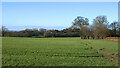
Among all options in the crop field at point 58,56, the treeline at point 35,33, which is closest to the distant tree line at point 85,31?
the treeline at point 35,33

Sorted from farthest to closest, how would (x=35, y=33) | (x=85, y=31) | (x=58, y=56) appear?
(x=35, y=33) → (x=85, y=31) → (x=58, y=56)

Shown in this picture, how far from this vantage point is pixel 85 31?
170 feet

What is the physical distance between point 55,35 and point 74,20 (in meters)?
14.5

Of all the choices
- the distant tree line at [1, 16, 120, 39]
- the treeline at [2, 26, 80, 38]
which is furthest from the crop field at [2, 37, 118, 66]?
the treeline at [2, 26, 80, 38]

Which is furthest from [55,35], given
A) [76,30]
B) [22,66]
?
[22,66]

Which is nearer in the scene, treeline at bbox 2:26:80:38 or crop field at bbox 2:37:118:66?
crop field at bbox 2:37:118:66

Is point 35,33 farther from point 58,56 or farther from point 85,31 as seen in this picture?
point 58,56

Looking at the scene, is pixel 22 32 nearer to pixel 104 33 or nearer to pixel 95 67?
pixel 104 33

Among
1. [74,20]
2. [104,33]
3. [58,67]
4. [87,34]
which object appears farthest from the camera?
[74,20]

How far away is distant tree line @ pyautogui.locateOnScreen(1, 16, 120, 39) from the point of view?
4934 centimetres

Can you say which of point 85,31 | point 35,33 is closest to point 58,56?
point 85,31

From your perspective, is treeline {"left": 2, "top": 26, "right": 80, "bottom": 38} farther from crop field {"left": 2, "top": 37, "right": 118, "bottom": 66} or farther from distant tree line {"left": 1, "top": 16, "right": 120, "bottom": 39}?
crop field {"left": 2, "top": 37, "right": 118, "bottom": 66}

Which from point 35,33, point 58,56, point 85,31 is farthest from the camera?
point 35,33

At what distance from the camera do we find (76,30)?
69688 mm
